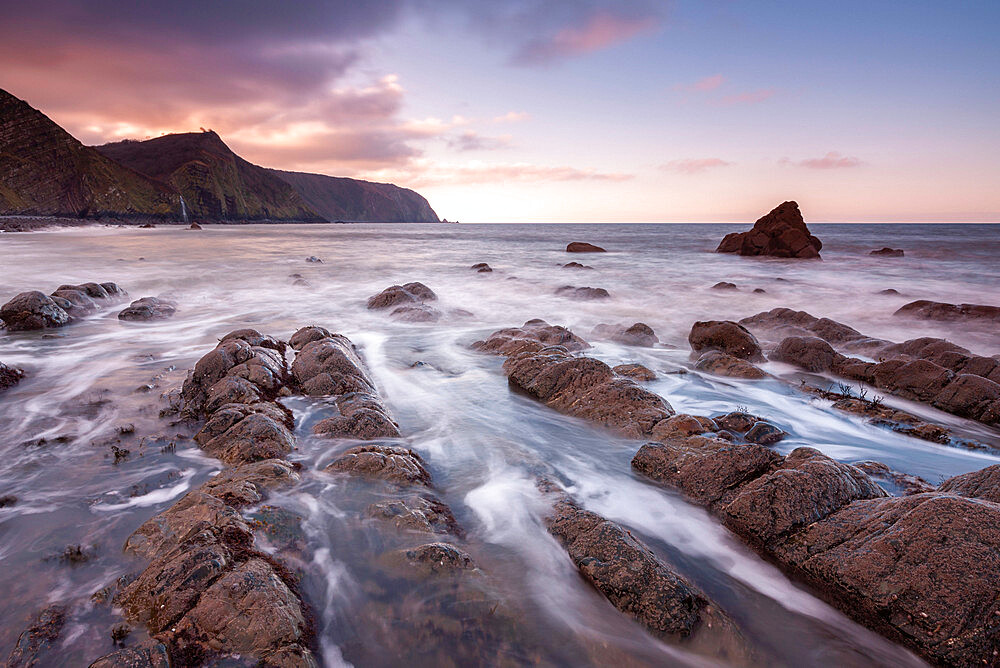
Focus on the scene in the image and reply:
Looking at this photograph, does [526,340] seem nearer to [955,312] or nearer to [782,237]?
[955,312]

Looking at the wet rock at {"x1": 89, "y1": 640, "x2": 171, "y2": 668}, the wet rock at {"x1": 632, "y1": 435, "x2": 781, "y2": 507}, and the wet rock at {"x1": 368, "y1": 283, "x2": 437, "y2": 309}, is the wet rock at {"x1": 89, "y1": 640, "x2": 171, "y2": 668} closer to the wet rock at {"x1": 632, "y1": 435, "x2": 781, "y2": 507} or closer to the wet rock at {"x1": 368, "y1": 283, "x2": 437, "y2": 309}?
the wet rock at {"x1": 632, "y1": 435, "x2": 781, "y2": 507}

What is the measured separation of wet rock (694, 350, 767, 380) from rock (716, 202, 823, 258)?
2757cm

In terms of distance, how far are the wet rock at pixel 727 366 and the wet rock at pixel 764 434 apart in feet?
7.89

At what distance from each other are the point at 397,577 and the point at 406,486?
3.40 ft

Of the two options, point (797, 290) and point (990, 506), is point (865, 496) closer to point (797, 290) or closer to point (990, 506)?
point (990, 506)

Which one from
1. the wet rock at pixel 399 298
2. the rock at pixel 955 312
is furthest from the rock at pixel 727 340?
the wet rock at pixel 399 298

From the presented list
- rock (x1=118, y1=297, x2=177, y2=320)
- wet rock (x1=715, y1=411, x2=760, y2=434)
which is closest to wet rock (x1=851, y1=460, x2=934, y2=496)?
wet rock (x1=715, y1=411, x2=760, y2=434)

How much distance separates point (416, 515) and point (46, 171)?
10296cm

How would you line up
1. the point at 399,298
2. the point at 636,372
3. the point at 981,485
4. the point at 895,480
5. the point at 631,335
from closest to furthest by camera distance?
the point at 981,485, the point at 895,480, the point at 636,372, the point at 631,335, the point at 399,298

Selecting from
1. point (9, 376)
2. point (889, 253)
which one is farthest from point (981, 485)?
point (889, 253)

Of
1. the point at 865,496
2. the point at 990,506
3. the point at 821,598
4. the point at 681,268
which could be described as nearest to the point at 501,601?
the point at 821,598

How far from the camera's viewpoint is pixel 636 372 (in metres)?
7.45

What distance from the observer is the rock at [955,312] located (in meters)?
11.4

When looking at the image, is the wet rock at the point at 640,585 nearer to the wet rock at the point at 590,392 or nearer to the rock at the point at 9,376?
the wet rock at the point at 590,392
